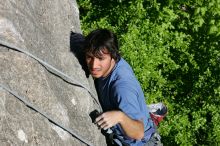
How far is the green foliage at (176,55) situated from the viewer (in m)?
8.16

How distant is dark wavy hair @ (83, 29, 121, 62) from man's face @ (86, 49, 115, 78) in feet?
0.12

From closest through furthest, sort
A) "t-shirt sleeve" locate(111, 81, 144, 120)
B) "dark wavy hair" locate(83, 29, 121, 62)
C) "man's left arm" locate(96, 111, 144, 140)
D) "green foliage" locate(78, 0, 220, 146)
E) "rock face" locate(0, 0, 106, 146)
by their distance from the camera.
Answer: "rock face" locate(0, 0, 106, 146), "man's left arm" locate(96, 111, 144, 140), "t-shirt sleeve" locate(111, 81, 144, 120), "dark wavy hair" locate(83, 29, 121, 62), "green foliage" locate(78, 0, 220, 146)

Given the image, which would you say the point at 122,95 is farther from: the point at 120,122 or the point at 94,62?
the point at 94,62

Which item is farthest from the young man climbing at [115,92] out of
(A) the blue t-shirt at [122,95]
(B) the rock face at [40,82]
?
(B) the rock face at [40,82]

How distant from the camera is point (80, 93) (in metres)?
4.23

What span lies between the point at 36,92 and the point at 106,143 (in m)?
1.34

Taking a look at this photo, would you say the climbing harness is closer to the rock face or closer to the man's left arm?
the rock face

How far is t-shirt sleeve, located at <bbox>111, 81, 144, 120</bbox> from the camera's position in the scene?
13.9ft

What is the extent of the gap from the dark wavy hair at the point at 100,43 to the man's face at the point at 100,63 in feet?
0.12

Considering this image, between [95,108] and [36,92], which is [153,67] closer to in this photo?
[95,108]

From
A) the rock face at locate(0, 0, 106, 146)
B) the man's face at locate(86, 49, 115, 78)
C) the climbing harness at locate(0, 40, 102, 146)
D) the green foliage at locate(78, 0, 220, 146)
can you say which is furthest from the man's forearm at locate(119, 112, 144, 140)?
the green foliage at locate(78, 0, 220, 146)

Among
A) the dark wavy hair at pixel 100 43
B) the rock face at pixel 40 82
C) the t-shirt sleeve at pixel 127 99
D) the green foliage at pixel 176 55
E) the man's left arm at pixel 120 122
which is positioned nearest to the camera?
the rock face at pixel 40 82

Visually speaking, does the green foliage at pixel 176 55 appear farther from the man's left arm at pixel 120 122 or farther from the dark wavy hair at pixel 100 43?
the man's left arm at pixel 120 122

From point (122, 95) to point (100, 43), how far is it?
58cm
